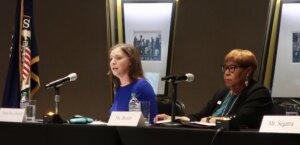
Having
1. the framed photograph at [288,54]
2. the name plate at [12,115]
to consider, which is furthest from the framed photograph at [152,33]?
the name plate at [12,115]

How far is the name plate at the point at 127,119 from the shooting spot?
7.77 ft

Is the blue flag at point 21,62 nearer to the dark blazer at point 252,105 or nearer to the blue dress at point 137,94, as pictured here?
the blue dress at point 137,94

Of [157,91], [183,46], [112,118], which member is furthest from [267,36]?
[112,118]

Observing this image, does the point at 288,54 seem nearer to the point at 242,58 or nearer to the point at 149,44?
the point at 149,44

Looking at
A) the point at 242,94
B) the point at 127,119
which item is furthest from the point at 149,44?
the point at 127,119

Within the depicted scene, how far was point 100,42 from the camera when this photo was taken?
5719 millimetres

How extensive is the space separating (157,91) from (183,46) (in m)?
0.63

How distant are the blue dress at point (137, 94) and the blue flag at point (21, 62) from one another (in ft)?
3.78

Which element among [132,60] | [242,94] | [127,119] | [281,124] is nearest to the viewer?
[281,124]

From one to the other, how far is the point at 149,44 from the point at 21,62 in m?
1.87

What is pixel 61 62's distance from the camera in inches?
229

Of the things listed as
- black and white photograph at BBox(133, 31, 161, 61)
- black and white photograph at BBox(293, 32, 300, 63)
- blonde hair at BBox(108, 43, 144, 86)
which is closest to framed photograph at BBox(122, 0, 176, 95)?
black and white photograph at BBox(133, 31, 161, 61)

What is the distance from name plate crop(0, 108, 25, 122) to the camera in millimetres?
2746

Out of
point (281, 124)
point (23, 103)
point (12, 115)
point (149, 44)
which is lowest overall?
point (23, 103)
